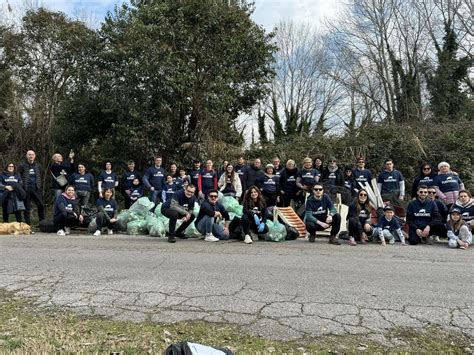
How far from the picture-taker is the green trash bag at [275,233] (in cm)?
984

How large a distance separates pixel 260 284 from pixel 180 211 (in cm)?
437

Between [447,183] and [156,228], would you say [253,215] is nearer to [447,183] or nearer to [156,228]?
[156,228]

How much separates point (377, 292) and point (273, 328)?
6.25 feet

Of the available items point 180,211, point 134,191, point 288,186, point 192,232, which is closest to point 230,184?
point 288,186

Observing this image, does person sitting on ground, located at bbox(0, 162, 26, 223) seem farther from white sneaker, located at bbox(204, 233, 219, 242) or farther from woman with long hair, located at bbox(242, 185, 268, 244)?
woman with long hair, located at bbox(242, 185, 268, 244)

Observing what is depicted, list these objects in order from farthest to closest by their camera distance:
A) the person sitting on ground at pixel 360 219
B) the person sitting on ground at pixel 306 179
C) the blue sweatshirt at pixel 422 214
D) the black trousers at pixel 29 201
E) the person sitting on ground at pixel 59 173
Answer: the person sitting on ground at pixel 59 173 → the black trousers at pixel 29 201 → the person sitting on ground at pixel 306 179 → the blue sweatshirt at pixel 422 214 → the person sitting on ground at pixel 360 219

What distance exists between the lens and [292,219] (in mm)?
10734

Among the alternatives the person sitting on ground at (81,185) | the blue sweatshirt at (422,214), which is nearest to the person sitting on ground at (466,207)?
the blue sweatshirt at (422,214)

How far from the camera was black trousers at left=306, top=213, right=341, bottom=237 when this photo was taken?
9.41 meters

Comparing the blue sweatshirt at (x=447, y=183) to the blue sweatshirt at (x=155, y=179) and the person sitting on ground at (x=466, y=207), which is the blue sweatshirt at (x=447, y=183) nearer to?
the person sitting on ground at (x=466, y=207)

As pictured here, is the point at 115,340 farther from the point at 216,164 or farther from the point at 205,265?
the point at 216,164

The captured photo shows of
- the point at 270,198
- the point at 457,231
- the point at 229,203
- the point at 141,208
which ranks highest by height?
the point at 270,198

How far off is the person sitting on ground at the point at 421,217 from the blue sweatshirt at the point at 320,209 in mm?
1790

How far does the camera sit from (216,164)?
16.3 metres
